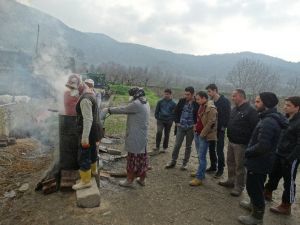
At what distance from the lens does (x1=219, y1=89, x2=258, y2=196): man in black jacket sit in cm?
588

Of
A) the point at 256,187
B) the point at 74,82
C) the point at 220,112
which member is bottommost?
the point at 256,187

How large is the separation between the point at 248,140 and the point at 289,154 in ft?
2.57

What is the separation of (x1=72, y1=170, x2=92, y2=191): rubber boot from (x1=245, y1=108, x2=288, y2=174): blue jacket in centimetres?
262

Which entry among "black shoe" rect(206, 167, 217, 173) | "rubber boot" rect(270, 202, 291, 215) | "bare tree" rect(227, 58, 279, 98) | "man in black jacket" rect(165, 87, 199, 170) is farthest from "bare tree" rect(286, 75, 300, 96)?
"rubber boot" rect(270, 202, 291, 215)

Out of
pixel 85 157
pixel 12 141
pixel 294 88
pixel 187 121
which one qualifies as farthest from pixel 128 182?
pixel 294 88

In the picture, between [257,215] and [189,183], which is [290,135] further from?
[189,183]

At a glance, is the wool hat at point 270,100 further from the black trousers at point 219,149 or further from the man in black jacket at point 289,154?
the black trousers at point 219,149

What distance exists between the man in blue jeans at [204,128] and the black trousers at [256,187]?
167 centimetres

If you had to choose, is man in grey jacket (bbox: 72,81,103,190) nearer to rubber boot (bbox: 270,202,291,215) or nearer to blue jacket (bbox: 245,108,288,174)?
blue jacket (bbox: 245,108,288,174)

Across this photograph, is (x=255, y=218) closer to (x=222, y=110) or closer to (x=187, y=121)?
(x=222, y=110)

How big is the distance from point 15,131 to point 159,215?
6.46 meters

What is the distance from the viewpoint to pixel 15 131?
989cm

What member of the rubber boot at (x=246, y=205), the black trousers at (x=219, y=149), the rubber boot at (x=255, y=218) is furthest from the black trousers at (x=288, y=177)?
the black trousers at (x=219, y=149)

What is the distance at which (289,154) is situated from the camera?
17.6ft
